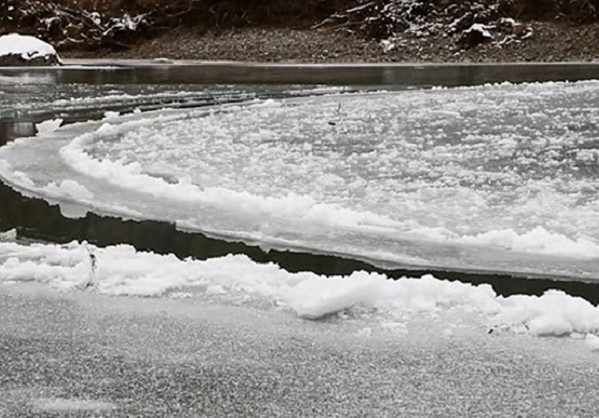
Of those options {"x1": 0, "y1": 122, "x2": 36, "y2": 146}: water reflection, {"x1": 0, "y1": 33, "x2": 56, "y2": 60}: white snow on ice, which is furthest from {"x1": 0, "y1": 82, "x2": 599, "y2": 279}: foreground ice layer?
{"x1": 0, "y1": 33, "x2": 56, "y2": 60}: white snow on ice

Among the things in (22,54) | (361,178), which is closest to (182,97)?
(361,178)

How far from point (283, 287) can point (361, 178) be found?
399 centimetres

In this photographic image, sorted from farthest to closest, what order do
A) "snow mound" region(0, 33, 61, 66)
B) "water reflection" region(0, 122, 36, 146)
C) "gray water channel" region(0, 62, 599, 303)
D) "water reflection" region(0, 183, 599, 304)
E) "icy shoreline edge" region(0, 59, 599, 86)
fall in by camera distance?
1. "snow mound" region(0, 33, 61, 66)
2. "icy shoreline edge" region(0, 59, 599, 86)
3. "water reflection" region(0, 122, 36, 146)
4. "gray water channel" region(0, 62, 599, 303)
5. "water reflection" region(0, 183, 599, 304)

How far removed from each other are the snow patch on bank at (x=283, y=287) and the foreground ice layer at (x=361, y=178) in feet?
3.20

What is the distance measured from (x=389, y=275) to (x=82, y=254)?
229cm

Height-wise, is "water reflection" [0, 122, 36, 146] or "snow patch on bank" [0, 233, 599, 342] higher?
"snow patch on bank" [0, 233, 599, 342]

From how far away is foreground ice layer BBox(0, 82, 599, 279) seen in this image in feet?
22.8

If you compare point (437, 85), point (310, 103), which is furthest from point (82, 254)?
point (437, 85)

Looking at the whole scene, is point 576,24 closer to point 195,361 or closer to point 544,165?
point 544,165

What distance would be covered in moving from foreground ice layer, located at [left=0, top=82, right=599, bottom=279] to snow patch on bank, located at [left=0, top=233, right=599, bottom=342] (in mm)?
974

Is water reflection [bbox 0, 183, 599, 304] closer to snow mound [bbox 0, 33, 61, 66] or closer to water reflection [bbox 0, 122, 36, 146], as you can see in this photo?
water reflection [bbox 0, 122, 36, 146]

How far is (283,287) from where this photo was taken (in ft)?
18.6

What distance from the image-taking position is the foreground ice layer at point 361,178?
6.95m

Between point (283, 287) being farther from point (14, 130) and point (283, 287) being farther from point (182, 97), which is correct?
point (182, 97)
